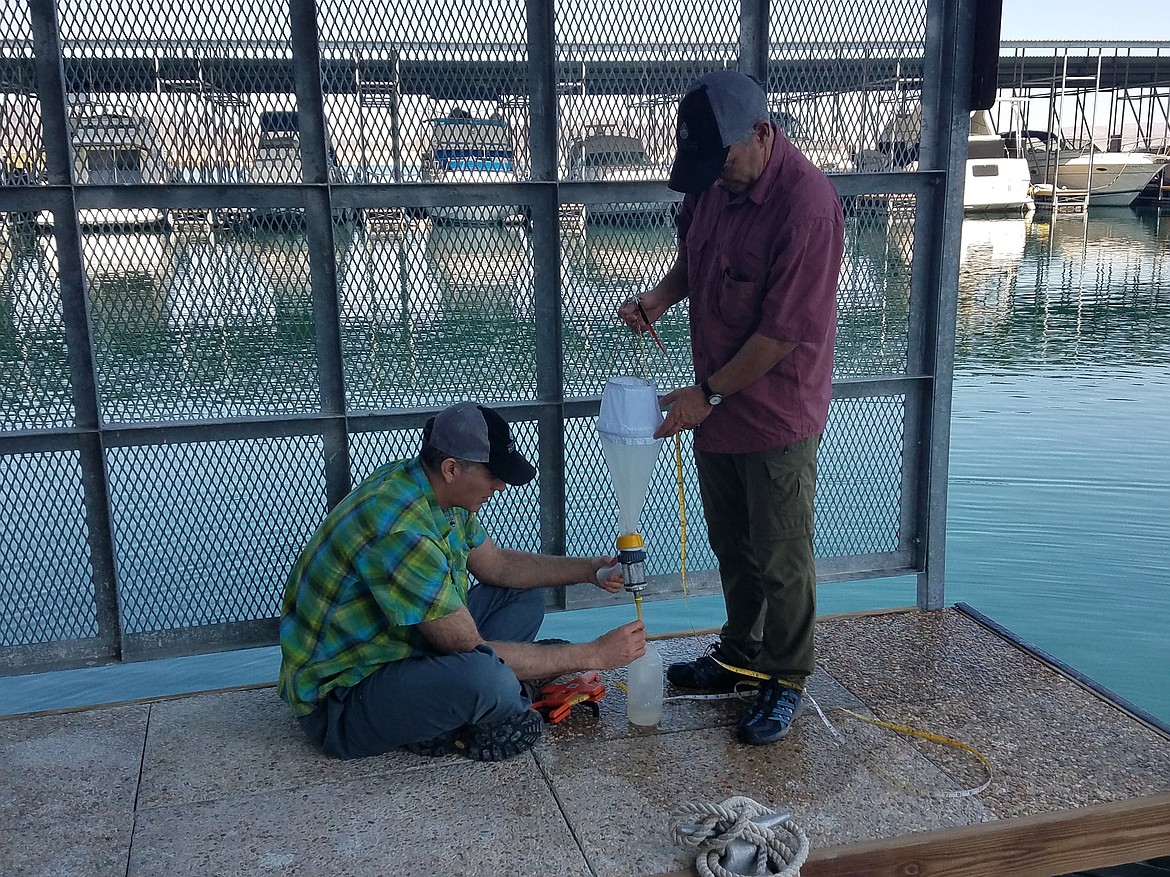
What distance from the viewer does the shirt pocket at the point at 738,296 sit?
3076mm

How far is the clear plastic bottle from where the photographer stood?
3.40 meters

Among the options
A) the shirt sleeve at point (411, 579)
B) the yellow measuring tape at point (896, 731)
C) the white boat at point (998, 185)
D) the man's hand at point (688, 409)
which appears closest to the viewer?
the shirt sleeve at point (411, 579)

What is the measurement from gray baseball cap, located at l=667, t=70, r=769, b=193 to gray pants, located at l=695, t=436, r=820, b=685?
880 millimetres

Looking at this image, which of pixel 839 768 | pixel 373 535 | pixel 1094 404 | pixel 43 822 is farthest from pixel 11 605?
pixel 1094 404

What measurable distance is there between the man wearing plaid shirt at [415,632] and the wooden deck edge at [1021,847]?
74cm

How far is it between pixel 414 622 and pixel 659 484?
1457 millimetres

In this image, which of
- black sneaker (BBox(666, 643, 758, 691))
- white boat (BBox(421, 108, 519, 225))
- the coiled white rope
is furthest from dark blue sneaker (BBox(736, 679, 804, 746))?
white boat (BBox(421, 108, 519, 225))

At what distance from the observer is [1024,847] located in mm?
2824

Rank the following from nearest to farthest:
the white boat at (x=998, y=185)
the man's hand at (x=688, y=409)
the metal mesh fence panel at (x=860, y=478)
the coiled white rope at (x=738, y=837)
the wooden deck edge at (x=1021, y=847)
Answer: the coiled white rope at (x=738, y=837), the wooden deck edge at (x=1021, y=847), the man's hand at (x=688, y=409), the metal mesh fence panel at (x=860, y=478), the white boat at (x=998, y=185)

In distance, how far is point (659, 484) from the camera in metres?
4.06

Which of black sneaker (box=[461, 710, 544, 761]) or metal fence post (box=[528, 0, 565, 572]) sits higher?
metal fence post (box=[528, 0, 565, 572])

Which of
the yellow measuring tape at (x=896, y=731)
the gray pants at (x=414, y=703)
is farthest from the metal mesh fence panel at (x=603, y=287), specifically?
the gray pants at (x=414, y=703)

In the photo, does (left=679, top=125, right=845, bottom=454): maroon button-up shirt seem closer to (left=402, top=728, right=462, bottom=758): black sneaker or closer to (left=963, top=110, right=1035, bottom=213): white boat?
(left=402, top=728, right=462, bottom=758): black sneaker

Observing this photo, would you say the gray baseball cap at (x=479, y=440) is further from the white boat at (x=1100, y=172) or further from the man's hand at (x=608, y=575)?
the white boat at (x=1100, y=172)
